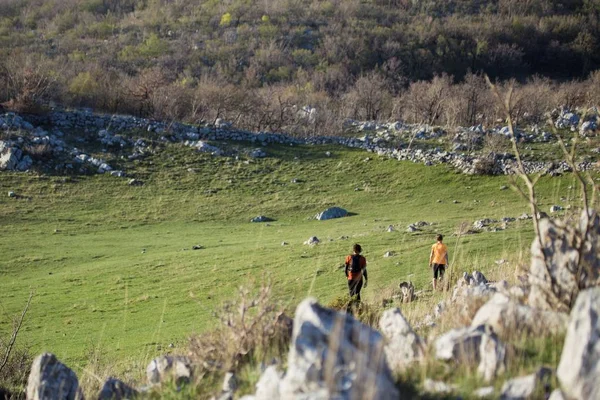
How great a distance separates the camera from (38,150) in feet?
140

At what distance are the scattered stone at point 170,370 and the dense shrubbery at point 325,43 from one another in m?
65.1

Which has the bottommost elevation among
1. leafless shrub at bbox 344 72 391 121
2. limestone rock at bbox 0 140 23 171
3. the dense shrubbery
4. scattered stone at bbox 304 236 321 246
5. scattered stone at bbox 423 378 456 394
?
the dense shrubbery

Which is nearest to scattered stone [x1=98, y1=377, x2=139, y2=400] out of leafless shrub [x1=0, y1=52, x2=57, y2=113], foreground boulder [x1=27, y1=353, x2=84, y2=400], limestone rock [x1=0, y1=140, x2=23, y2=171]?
foreground boulder [x1=27, y1=353, x2=84, y2=400]

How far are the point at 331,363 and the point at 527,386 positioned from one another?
62.0 inches

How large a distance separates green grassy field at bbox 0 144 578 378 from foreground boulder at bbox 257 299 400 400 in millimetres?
3210

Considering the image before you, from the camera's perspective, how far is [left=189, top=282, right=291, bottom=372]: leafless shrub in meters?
6.15

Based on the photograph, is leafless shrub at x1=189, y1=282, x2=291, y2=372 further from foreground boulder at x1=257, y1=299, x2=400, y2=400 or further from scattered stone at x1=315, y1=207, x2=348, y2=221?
scattered stone at x1=315, y1=207, x2=348, y2=221

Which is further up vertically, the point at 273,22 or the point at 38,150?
the point at 38,150

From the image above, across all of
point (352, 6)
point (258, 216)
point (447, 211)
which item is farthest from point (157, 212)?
point (352, 6)

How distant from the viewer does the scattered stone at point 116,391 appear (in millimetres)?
6289

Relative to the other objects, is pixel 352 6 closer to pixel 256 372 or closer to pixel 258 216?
pixel 258 216

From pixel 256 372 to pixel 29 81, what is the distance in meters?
50.1

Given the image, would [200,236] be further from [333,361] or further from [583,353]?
[583,353]

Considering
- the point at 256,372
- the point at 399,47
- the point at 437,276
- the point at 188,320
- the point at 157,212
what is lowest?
the point at 399,47
